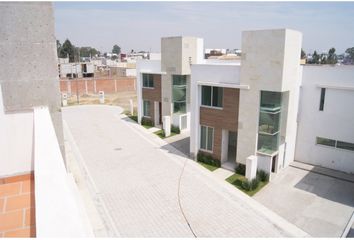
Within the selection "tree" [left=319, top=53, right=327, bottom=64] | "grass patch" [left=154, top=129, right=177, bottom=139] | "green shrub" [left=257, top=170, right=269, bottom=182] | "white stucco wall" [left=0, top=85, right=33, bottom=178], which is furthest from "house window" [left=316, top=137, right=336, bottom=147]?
"tree" [left=319, top=53, right=327, bottom=64]

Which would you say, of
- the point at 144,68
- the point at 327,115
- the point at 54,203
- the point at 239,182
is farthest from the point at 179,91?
the point at 54,203

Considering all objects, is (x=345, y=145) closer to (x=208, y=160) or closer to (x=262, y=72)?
(x=262, y=72)

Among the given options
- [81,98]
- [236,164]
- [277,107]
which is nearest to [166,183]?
[236,164]

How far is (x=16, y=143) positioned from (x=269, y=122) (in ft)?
35.9

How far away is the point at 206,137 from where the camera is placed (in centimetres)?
1603

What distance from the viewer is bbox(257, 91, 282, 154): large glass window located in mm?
13195

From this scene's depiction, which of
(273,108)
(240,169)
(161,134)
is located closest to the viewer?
(273,108)

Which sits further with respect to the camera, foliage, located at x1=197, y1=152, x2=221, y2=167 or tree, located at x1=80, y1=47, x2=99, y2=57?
tree, located at x1=80, y1=47, x2=99, y2=57

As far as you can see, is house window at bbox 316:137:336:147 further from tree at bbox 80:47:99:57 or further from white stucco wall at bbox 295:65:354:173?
tree at bbox 80:47:99:57

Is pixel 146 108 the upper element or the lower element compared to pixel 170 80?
lower

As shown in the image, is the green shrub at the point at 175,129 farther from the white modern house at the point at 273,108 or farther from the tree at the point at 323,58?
the tree at the point at 323,58

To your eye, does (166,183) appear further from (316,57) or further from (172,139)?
(316,57)

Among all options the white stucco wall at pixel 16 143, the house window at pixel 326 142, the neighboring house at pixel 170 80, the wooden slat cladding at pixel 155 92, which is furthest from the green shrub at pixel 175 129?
the white stucco wall at pixel 16 143

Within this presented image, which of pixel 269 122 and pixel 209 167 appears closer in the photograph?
pixel 269 122
